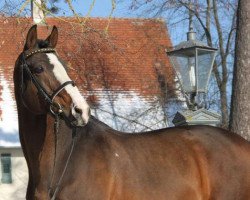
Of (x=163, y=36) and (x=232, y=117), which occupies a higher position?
(x=163, y=36)

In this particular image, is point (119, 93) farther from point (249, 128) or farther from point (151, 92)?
point (249, 128)

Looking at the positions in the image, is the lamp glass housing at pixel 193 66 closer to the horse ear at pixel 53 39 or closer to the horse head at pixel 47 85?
the horse ear at pixel 53 39

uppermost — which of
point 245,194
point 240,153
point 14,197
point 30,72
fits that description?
point 30,72

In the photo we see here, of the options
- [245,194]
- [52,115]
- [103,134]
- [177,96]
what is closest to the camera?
[52,115]

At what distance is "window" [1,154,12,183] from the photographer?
58.9 feet

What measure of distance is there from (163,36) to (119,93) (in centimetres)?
337

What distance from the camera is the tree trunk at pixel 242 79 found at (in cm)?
795

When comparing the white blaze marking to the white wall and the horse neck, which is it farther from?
the white wall

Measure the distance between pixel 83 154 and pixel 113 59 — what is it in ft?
46.2

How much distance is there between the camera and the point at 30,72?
4426 millimetres

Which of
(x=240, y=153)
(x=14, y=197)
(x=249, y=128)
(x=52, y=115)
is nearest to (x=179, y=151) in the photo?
(x=240, y=153)

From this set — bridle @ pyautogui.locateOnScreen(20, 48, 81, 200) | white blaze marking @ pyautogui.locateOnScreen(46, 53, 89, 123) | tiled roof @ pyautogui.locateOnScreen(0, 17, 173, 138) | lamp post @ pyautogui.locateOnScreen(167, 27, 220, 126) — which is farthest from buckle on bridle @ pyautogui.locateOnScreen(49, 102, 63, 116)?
tiled roof @ pyautogui.locateOnScreen(0, 17, 173, 138)

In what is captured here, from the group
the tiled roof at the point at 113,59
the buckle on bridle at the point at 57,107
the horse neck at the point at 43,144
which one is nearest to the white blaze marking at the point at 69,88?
the buckle on bridle at the point at 57,107

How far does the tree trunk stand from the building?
282 inches
